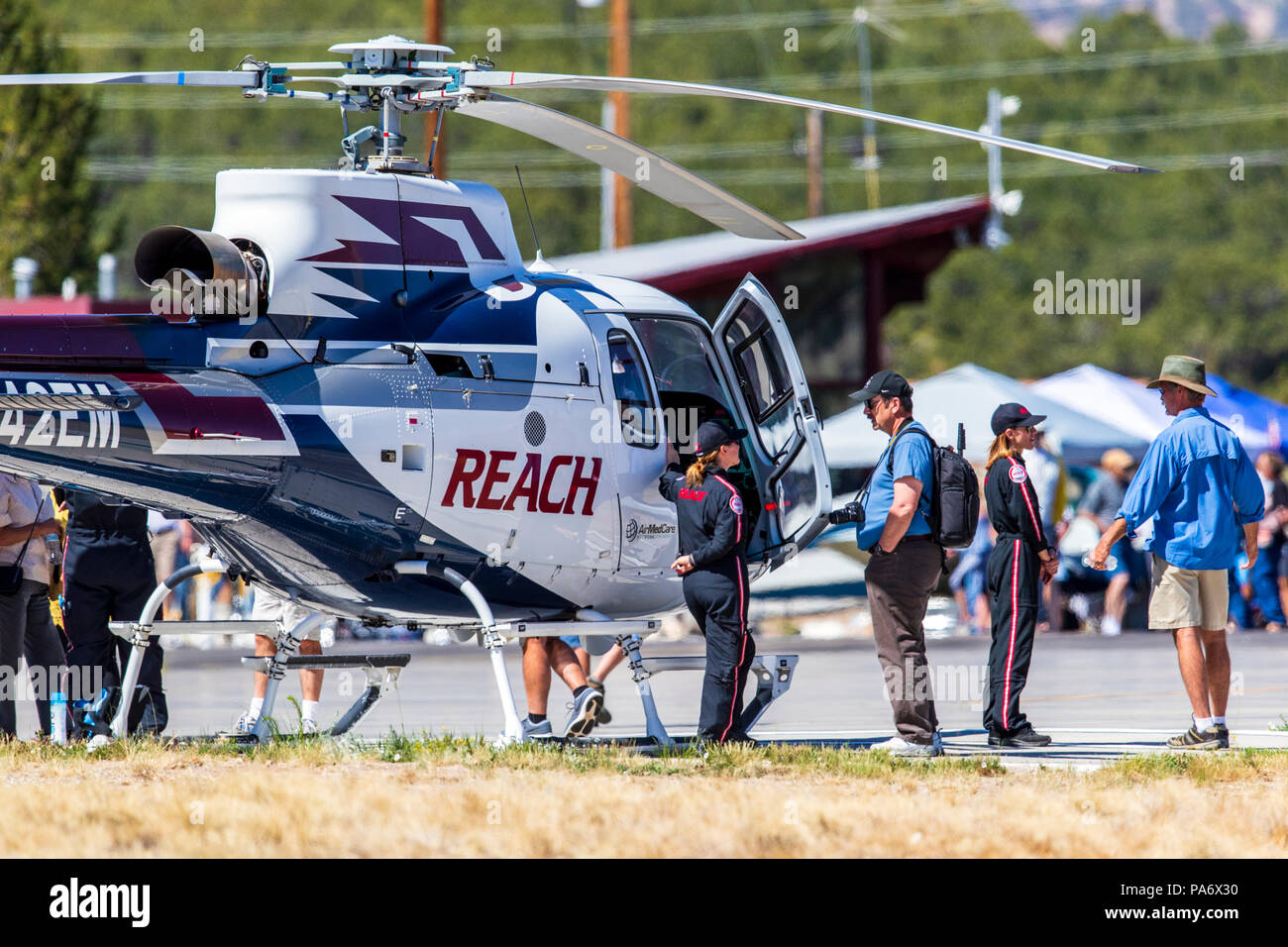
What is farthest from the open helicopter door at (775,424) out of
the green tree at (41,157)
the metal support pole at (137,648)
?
the green tree at (41,157)

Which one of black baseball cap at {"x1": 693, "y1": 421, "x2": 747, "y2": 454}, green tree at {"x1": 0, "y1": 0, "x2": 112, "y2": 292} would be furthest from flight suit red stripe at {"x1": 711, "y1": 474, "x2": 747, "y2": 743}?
green tree at {"x1": 0, "y1": 0, "x2": 112, "y2": 292}

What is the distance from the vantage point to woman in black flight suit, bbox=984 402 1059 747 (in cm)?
1111

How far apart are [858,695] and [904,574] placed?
189 inches

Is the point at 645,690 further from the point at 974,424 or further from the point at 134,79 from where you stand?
the point at 974,424

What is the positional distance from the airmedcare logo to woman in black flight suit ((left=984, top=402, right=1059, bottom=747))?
1.97m

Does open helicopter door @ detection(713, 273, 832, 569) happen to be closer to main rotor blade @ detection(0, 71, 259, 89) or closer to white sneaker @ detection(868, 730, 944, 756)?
white sneaker @ detection(868, 730, 944, 756)

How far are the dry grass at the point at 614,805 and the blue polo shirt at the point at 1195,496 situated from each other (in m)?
1.47

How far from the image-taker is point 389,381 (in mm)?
9781

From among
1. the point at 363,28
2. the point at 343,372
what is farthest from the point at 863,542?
the point at 363,28

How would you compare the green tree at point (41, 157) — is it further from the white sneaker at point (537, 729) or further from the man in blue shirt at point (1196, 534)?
the man in blue shirt at point (1196, 534)

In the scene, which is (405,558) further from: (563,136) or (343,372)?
(563,136)

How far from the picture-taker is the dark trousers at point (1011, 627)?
11.1m

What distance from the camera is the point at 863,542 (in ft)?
34.7

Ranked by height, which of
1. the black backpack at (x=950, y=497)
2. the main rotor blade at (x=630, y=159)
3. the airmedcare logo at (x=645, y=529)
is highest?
the main rotor blade at (x=630, y=159)
